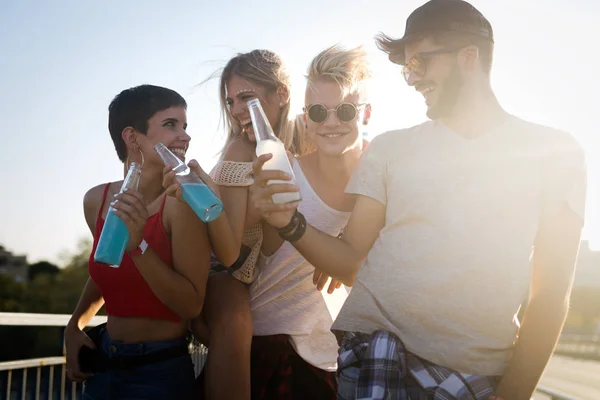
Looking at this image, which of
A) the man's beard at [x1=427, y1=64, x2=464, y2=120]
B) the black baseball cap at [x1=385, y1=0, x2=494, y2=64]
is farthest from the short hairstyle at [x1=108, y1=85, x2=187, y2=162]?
the man's beard at [x1=427, y1=64, x2=464, y2=120]

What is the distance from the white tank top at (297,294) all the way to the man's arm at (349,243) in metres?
0.48

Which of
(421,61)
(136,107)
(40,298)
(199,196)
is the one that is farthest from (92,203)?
(40,298)

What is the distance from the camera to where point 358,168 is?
8.75ft

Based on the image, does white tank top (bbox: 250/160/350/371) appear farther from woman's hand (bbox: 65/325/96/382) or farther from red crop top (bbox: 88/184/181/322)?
woman's hand (bbox: 65/325/96/382)

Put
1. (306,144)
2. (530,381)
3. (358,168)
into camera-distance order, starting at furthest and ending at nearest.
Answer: (306,144) → (358,168) → (530,381)

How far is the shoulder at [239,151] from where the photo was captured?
10.3 feet

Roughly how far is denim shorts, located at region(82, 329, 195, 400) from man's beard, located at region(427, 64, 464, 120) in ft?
4.96

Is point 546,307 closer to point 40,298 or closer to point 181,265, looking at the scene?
point 181,265

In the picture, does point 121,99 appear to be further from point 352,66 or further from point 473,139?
point 473,139

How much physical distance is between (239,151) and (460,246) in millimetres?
1224

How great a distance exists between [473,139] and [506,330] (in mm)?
687

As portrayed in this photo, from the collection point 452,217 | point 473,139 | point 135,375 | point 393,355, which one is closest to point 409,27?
point 473,139

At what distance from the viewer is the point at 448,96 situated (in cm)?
253

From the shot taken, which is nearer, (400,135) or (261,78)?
(400,135)
